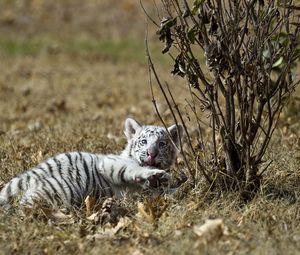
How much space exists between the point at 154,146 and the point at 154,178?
1.63 feet

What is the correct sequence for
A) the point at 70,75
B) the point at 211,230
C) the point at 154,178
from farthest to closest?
the point at 70,75, the point at 154,178, the point at 211,230

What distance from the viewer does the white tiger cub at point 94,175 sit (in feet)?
18.3

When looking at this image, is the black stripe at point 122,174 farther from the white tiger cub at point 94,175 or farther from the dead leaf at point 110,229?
the dead leaf at point 110,229

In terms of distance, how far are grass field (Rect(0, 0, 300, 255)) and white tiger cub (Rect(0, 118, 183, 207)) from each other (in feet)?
0.65

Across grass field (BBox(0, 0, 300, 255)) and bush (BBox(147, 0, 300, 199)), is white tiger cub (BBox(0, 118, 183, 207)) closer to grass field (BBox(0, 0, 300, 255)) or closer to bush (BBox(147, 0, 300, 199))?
grass field (BBox(0, 0, 300, 255))

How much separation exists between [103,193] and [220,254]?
1.56m

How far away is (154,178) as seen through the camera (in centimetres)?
560

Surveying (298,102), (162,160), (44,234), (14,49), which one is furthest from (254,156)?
(14,49)

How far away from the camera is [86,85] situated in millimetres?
14039

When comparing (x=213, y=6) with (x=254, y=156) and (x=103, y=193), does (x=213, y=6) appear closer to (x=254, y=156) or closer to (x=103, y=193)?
(x=254, y=156)

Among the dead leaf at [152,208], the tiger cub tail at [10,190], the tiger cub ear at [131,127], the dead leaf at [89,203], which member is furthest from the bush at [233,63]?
the tiger cub tail at [10,190]

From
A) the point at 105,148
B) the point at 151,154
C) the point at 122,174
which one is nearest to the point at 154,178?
the point at 122,174

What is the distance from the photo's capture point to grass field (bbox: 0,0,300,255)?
4.71m

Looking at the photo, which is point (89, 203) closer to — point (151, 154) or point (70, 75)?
point (151, 154)
